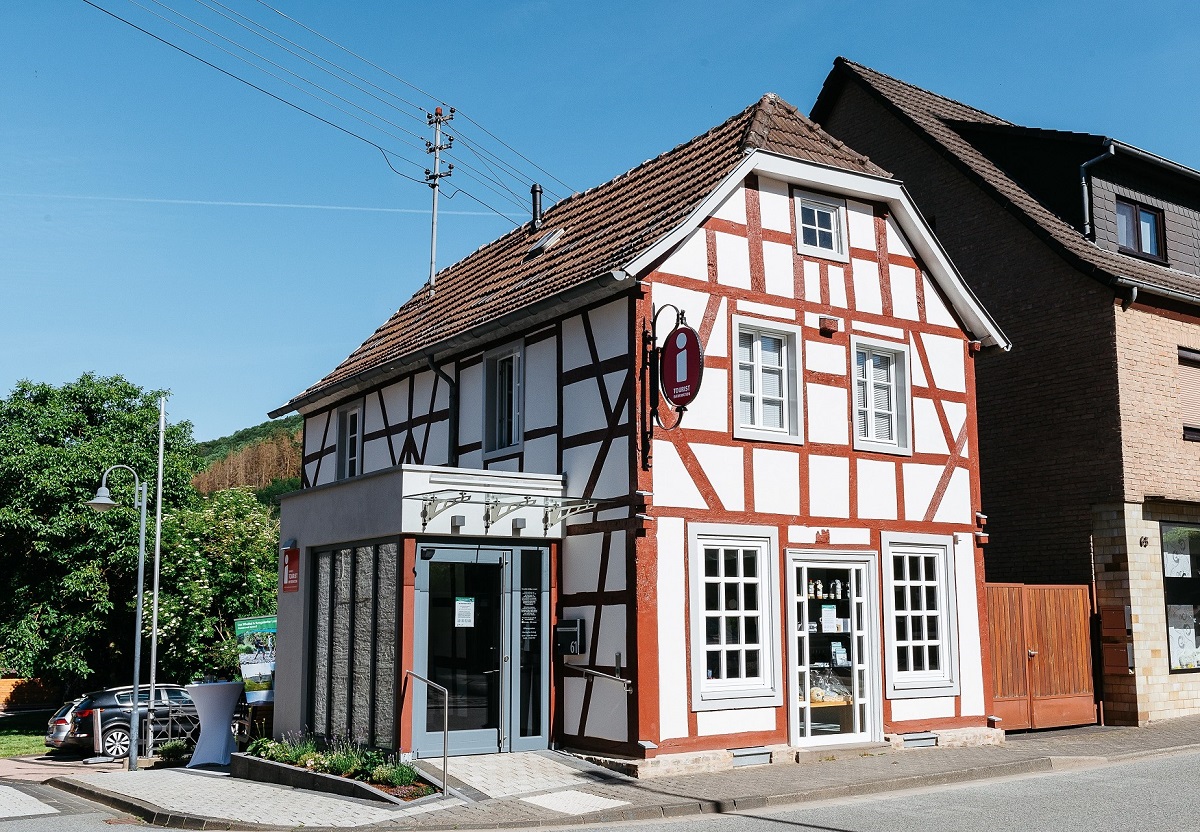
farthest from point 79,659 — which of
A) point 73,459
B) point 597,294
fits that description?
point 597,294

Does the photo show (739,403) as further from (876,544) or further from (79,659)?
(79,659)

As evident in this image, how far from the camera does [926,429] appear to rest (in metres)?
16.5

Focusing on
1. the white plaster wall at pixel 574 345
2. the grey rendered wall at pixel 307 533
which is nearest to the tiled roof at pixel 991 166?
the white plaster wall at pixel 574 345

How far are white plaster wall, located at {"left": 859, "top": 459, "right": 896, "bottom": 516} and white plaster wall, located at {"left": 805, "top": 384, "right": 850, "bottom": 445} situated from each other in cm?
52

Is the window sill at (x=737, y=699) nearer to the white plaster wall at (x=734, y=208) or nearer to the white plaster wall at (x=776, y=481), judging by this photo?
the white plaster wall at (x=776, y=481)

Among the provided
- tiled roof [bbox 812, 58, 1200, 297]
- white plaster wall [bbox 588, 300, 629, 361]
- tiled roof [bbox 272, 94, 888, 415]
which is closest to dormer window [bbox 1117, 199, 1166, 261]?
tiled roof [bbox 812, 58, 1200, 297]

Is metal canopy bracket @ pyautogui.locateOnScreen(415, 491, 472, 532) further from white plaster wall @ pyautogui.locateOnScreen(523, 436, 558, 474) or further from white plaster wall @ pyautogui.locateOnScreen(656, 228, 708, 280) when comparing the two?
white plaster wall @ pyautogui.locateOnScreen(656, 228, 708, 280)

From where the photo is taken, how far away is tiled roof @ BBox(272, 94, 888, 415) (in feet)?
49.9

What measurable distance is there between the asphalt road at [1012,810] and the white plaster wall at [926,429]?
4.83 metres

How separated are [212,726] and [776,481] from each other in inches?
356

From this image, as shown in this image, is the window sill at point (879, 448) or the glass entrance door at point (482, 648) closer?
the glass entrance door at point (482, 648)

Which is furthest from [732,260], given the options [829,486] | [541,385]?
[829,486]

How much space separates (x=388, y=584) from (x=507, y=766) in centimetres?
257

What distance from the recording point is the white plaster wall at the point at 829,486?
597 inches
